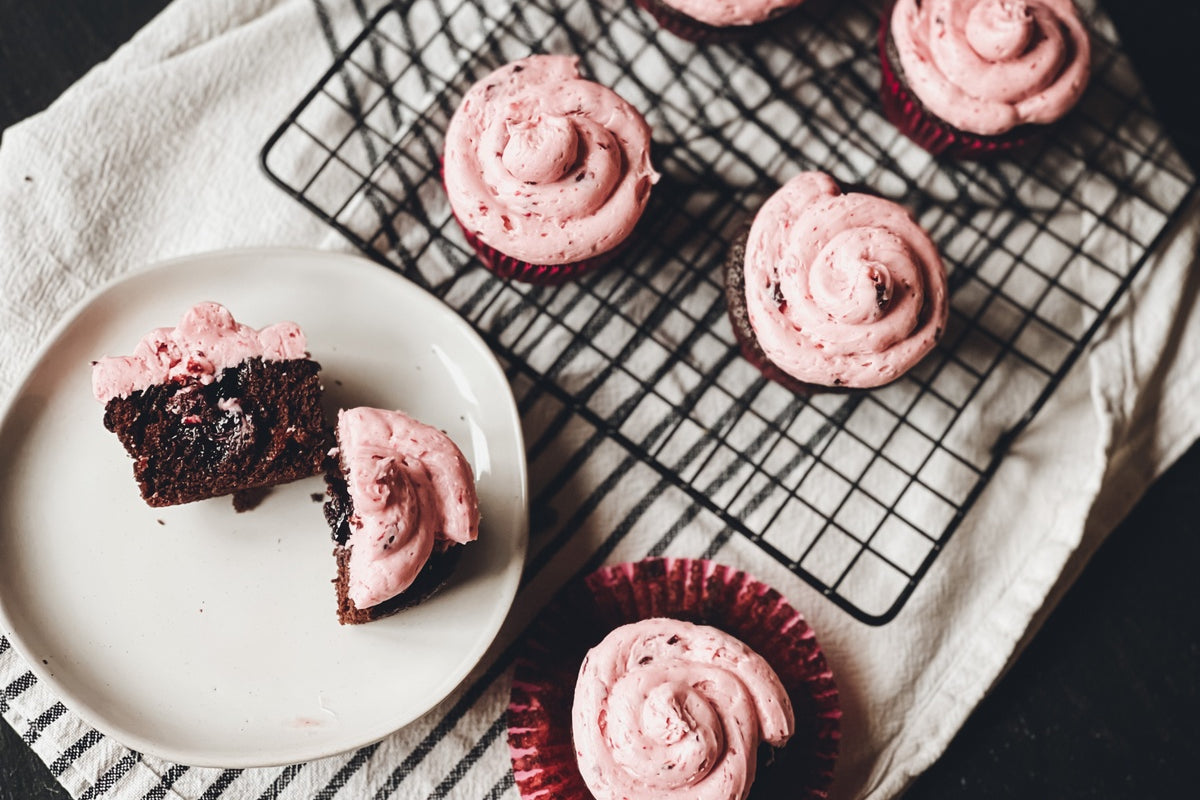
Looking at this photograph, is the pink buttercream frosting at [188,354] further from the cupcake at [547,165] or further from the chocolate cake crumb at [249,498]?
the cupcake at [547,165]

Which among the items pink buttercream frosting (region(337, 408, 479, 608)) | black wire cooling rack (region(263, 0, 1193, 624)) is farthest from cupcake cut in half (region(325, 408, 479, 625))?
black wire cooling rack (region(263, 0, 1193, 624))

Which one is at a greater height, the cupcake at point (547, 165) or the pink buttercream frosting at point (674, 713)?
the cupcake at point (547, 165)

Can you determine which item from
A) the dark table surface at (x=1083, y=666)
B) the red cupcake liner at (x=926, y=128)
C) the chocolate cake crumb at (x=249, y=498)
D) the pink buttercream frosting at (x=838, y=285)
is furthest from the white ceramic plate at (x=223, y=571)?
the red cupcake liner at (x=926, y=128)

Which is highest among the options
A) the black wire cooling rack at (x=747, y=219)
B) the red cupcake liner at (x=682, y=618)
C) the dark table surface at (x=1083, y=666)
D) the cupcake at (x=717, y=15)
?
the cupcake at (x=717, y=15)

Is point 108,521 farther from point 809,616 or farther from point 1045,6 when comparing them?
point 1045,6

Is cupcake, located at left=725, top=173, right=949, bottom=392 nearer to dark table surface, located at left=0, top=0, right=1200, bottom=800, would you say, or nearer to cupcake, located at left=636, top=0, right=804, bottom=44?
cupcake, located at left=636, top=0, right=804, bottom=44

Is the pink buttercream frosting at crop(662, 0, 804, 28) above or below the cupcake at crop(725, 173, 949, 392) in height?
above

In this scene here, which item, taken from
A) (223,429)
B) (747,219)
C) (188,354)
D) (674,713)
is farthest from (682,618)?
(188,354)
